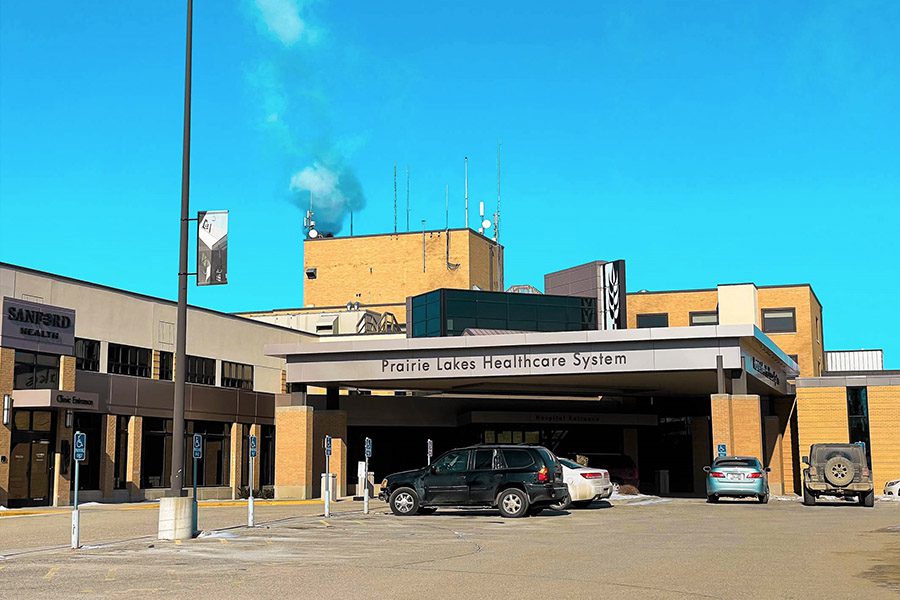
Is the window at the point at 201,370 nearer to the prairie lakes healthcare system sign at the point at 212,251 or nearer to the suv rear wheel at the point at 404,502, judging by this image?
the suv rear wheel at the point at 404,502

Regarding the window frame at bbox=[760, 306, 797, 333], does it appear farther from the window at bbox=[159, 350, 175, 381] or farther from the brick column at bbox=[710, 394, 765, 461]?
the window at bbox=[159, 350, 175, 381]

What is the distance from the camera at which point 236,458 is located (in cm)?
4769

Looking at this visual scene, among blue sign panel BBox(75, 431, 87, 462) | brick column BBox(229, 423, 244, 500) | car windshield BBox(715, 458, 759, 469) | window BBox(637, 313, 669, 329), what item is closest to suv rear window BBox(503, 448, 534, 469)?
car windshield BBox(715, 458, 759, 469)

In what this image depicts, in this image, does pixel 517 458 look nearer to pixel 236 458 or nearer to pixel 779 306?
pixel 236 458

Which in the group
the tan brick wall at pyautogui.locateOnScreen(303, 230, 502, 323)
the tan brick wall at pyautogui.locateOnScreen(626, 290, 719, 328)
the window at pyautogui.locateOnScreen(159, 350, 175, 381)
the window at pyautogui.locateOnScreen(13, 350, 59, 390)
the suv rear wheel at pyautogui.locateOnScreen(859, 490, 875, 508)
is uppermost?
the tan brick wall at pyautogui.locateOnScreen(303, 230, 502, 323)

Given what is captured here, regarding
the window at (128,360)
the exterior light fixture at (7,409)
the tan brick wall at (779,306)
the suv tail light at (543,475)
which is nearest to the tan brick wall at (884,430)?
the tan brick wall at (779,306)

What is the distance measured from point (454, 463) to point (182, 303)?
946 cm

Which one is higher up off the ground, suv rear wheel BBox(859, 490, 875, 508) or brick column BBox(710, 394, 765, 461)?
brick column BBox(710, 394, 765, 461)

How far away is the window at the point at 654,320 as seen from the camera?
69.9m

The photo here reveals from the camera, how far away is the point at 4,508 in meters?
34.9

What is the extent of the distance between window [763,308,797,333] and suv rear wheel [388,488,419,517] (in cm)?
4422

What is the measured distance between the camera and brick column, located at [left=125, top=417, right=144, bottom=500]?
41.3 meters

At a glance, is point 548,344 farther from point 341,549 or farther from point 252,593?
point 252,593

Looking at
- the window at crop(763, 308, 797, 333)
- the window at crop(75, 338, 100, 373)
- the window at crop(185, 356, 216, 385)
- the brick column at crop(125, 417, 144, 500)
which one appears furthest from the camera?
the window at crop(763, 308, 797, 333)
